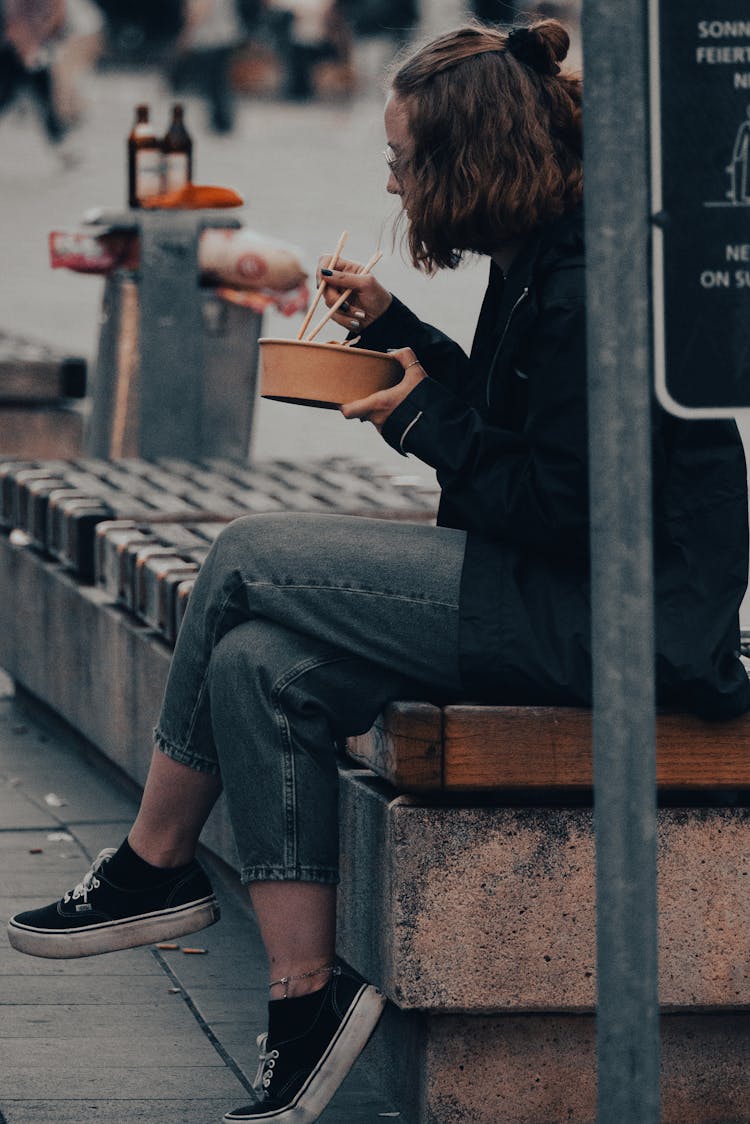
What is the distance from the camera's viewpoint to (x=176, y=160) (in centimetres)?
747

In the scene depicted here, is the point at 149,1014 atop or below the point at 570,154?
below

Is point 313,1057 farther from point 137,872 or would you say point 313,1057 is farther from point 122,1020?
point 122,1020

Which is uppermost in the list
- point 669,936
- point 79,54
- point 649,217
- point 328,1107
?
point 79,54

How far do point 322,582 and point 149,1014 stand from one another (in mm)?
1005

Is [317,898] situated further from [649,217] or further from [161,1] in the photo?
[161,1]

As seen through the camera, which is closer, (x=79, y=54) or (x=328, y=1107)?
(x=328, y=1107)

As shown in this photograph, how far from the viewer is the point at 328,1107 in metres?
3.37

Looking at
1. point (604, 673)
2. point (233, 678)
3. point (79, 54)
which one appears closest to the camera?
point (604, 673)

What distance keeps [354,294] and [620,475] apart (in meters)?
1.40

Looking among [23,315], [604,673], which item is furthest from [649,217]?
[23,315]

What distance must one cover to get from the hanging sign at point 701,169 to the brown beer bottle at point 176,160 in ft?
17.6

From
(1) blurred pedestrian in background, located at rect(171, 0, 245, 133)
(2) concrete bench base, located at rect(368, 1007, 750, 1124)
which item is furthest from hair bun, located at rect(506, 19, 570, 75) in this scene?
(1) blurred pedestrian in background, located at rect(171, 0, 245, 133)

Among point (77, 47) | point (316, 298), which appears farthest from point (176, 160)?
point (77, 47)

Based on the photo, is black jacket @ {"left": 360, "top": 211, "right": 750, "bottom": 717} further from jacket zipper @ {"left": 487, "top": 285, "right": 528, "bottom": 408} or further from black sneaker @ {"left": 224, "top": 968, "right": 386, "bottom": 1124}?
black sneaker @ {"left": 224, "top": 968, "right": 386, "bottom": 1124}
